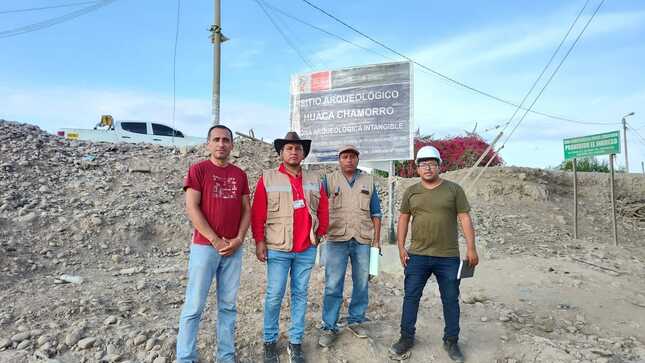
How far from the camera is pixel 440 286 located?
379 cm

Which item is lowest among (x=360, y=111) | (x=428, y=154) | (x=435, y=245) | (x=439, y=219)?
(x=435, y=245)

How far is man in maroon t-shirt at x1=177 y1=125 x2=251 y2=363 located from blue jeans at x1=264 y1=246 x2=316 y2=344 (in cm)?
29

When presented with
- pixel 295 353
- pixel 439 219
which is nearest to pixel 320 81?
pixel 439 219

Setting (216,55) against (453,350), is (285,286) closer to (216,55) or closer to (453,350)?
(453,350)

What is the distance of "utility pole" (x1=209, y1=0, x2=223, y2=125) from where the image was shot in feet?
34.6

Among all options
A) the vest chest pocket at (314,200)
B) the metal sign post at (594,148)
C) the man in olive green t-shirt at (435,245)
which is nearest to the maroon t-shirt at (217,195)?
the vest chest pocket at (314,200)

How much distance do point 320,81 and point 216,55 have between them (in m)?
4.46

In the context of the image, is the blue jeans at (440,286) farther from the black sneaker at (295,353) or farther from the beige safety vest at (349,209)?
the black sneaker at (295,353)

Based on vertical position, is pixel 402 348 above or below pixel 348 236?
below

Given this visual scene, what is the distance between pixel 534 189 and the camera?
12.9 m

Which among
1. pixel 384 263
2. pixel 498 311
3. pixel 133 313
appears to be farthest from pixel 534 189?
pixel 133 313

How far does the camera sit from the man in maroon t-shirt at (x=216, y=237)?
3.28 m

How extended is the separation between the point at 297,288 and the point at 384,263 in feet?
11.4

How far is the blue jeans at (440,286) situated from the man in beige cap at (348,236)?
18.0 inches
